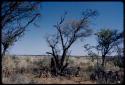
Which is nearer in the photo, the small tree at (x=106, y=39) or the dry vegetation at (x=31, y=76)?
the dry vegetation at (x=31, y=76)

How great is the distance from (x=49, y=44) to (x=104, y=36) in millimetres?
6110

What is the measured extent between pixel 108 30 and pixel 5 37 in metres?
11.0

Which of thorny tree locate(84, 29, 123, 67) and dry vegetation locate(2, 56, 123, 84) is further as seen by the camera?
thorny tree locate(84, 29, 123, 67)

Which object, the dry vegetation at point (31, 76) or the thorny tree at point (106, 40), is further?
the thorny tree at point (106, 40)

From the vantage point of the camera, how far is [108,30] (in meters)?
26.2

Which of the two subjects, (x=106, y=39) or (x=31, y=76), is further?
(x=106, y=39)

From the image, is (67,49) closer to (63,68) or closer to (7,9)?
(63,68)

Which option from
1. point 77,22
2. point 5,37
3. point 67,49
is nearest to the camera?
point 5,37

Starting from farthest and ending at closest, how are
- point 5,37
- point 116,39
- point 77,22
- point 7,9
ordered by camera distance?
point 116,39 < point 77,22 < point 5,37 < point 7,9

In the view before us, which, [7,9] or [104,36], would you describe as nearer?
[7,9]

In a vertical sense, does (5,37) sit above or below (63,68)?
above

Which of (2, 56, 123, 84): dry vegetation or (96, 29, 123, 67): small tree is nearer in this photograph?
(2, 56, 123, 84): dry vegetation

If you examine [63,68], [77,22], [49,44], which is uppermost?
[77,22]

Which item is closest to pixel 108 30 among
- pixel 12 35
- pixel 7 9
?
pixel 12 35
